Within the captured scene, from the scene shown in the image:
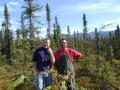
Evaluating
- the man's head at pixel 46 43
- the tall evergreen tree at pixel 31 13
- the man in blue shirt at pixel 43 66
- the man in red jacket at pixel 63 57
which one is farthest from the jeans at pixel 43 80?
the tall evergreen tree at pixel 31 13

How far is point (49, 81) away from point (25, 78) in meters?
10.6

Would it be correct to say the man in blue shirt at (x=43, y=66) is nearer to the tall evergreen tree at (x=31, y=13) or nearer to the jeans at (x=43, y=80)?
the jeans at (x=43, y=80)

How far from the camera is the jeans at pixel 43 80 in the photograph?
10391mm

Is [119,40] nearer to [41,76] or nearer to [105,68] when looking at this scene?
[105,68]

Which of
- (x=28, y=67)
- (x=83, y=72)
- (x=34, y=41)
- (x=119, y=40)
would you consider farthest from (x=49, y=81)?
(x=119, y=40)

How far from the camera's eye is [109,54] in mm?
90688

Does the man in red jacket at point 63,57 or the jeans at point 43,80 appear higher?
the man in red jacket at point 63,57

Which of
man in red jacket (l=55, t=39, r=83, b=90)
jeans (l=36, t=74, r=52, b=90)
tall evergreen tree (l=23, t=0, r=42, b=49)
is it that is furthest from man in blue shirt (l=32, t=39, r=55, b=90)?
tall evergreen tree (l=23, t=0, r=42, b=49)

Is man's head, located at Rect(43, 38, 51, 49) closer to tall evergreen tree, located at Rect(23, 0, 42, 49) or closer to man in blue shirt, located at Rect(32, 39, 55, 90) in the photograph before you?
man in blue shirt, located at Rect(32, 39, 55, 90)

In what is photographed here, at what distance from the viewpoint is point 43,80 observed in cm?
1044

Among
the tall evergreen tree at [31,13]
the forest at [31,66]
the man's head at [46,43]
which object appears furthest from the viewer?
the tall evergreen tree at [31,13]

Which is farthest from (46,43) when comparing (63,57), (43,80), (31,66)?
(31,66)

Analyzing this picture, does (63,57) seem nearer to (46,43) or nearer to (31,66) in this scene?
(46,43)

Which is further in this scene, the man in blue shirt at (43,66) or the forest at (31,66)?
the forest at (31,66)
